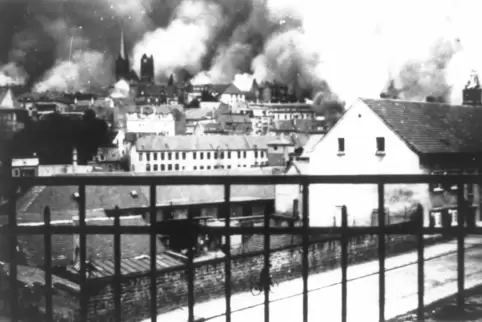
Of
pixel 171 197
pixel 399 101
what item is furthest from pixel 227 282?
pixel 171 197

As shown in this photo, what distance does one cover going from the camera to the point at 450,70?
12.2ft

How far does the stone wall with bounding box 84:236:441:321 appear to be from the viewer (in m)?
4.78

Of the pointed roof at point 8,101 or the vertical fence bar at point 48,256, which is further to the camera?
the pointed roof at point 8,101

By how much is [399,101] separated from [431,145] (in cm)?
50

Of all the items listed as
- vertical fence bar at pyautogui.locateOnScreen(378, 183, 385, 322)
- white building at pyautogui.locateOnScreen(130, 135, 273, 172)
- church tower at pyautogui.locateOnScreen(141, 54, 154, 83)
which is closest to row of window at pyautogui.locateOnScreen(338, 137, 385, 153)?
white building at pyautogui.locateOnScreen(130, 135, 273, 172)

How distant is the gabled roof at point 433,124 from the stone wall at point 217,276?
110 centimetres

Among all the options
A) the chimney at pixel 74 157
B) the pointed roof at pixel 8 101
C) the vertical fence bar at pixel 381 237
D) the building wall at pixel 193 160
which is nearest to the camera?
the vertical fence bar at pixel 381 237

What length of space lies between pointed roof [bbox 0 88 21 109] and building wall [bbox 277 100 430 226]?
2180 mm

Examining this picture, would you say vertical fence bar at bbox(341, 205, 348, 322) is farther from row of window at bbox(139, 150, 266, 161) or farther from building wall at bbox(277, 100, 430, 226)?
row of window at bbox(139, 150, 266, 161)

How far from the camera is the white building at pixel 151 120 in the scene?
520 centimetres

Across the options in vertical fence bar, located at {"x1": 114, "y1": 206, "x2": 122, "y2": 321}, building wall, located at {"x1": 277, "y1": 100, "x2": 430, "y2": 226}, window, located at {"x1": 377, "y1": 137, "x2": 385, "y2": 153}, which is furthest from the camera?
window, located at {"x1": 377, "y1": 137, "x2": 385, "y2": 153}

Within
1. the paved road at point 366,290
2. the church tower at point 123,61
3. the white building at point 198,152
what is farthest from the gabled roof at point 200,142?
the paved road at point 366,290

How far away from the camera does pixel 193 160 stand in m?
4.91

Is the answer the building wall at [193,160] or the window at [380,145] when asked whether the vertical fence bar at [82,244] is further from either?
the building wall at [193,160]
